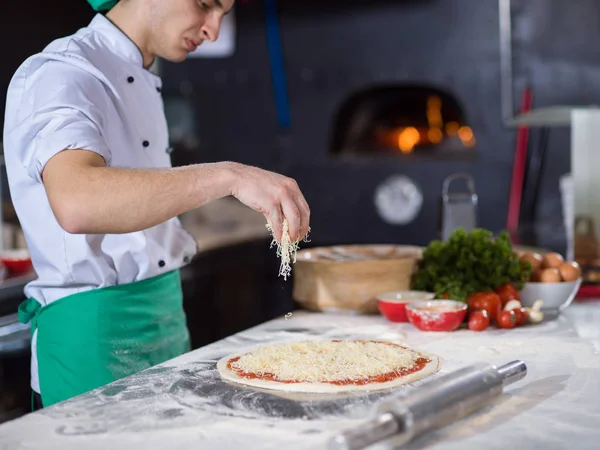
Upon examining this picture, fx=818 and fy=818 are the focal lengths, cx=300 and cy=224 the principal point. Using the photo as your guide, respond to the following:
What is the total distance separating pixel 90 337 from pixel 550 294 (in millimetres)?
1249

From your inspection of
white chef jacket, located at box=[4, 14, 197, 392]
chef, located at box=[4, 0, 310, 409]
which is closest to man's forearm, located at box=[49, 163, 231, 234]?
chef, located at box=[4, 0, 310, 409]

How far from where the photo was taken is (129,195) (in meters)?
1.55

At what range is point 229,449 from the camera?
1240 millimetres

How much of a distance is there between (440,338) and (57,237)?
944 mm

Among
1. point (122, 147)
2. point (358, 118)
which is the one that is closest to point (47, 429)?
point (122, 147)

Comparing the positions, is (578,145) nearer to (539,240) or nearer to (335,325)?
(539,240)

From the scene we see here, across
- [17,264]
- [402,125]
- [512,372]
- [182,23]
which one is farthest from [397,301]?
[402,125]

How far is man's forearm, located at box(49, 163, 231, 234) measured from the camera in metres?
1.54

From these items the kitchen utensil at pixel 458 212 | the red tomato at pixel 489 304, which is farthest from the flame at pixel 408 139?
the red tomato at pixel 489 304

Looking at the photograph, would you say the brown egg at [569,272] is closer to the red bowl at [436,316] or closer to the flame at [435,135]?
the red bowl at [436,316]

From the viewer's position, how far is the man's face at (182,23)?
201 cm

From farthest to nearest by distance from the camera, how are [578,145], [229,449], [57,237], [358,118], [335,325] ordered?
[358,118]
[578,145]
[335,325]
[57,237]
[229,449]

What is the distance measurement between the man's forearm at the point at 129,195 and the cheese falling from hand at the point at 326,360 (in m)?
0.36

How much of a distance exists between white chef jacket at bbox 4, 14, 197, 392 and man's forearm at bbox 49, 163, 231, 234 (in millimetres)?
115
